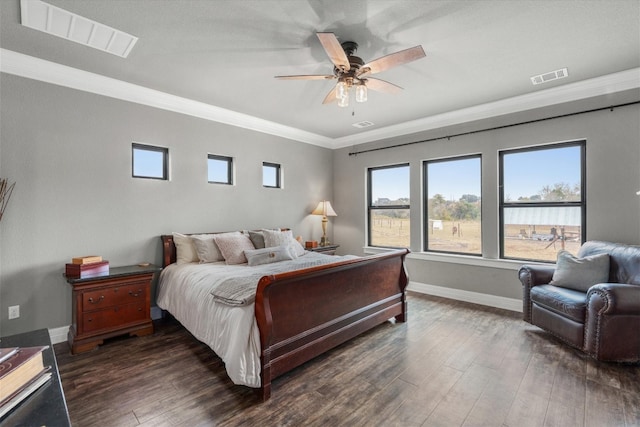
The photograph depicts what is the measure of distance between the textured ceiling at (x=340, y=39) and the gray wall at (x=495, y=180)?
570 mm

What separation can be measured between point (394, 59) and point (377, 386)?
101 inches

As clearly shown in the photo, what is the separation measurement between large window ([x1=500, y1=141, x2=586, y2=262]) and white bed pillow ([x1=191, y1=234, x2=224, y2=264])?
12.8 ft

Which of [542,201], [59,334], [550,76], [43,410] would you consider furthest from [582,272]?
[59,334]

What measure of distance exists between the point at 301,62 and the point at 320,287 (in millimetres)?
2170

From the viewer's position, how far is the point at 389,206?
17.8 ft

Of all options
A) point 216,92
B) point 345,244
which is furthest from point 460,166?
point 216,92

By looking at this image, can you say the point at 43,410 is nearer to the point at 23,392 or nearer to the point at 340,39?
the point at 23,392

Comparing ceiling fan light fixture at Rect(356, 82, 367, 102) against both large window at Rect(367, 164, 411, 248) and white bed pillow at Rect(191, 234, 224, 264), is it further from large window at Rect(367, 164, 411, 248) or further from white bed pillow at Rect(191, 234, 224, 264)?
large window at Rect(367, 164, 411, 248)

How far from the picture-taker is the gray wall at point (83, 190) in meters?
2.85

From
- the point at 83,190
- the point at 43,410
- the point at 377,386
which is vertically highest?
the point at 83,190

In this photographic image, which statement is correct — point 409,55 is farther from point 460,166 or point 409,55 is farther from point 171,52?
point 460,166

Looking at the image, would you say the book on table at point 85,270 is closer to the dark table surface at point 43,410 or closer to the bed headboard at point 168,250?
the bed headboard at point 168,250

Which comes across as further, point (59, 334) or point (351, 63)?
point (59, 334)

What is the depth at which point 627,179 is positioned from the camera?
323cm
